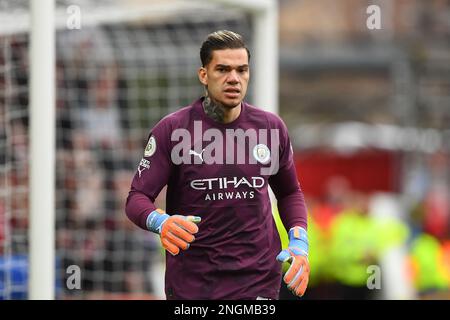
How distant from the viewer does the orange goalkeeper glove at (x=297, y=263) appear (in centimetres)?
393

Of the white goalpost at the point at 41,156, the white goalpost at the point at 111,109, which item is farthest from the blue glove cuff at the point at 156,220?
the white goalpost at the point at 111,109

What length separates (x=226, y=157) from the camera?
405cm

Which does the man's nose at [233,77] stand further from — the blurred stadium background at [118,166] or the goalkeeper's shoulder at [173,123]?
the blurred stadium background at [118,166]

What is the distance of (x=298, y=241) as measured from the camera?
405 cm

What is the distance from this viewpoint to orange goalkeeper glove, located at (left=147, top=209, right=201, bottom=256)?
3807mm

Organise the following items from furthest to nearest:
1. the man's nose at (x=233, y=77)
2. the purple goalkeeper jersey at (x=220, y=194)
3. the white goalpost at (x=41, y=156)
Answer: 1. the white goalpost at (x=41, y=156)
2. the purple goalkeeper jersey at (x=220, y=194)
3. the man's nose at (x=233, y=77)

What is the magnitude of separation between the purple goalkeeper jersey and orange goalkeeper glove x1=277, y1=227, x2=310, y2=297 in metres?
0.10

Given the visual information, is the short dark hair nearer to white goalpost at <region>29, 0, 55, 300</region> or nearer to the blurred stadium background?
white goalpost at <region>29, 0, 55, 300</region>

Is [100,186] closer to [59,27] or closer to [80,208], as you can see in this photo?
[80,208]

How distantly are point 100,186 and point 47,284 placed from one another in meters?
3.65

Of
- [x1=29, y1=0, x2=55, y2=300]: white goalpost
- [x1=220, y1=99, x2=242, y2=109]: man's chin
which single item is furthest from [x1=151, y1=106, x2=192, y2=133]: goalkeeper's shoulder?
[x1=29, y1=0, x2=55, y2=300]: white goalpost

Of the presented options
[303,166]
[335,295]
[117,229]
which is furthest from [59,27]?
[303,166]

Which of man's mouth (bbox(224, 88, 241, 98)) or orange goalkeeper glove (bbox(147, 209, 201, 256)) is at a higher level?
man's mouth (bbox(224, 88, 241, 98))

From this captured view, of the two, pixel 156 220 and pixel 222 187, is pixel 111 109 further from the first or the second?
pixel 156 220
